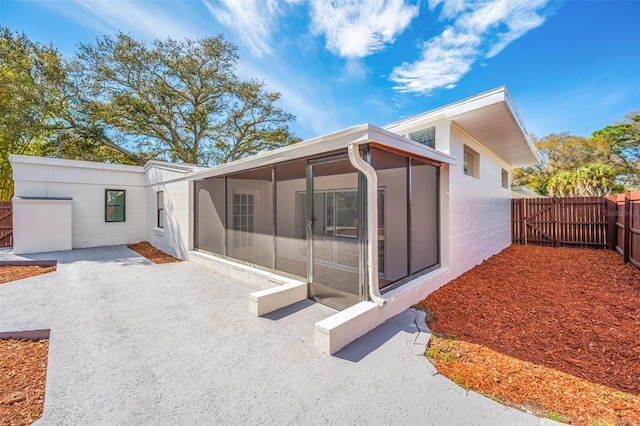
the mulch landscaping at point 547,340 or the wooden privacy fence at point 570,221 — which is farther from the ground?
the wooden privacy fence at point 570,221

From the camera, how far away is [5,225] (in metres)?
9.02

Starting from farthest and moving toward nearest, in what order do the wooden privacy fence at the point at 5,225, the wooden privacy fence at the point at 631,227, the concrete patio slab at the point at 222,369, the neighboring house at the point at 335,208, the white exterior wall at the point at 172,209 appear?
the wooden privacy fence at the point at 5,225 < the white exterior wall at the point at 172,209 < the wooden privacy fence at the point at 631,227 < the neighboring house at the point at 335,208 < the concrete patio slab at the point at 222,369

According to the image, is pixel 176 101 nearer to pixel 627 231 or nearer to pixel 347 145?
pixel 347 145

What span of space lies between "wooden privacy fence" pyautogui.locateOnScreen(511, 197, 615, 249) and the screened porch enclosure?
7.88 m

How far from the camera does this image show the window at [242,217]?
6.15 metres

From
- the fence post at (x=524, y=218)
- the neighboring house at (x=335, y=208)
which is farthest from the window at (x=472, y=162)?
the fence post at (x=524, y=218)

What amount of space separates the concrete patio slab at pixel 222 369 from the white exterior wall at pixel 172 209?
315 centimetres

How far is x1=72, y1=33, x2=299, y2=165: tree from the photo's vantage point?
44.6 ft

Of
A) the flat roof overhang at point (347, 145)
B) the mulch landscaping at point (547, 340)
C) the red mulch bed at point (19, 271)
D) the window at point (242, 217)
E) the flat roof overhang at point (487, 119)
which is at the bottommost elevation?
the mulch landscaping at point (547, 340)

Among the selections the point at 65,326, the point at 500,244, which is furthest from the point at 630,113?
the point at 65,326

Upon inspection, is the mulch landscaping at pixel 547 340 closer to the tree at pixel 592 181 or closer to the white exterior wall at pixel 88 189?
the tree at pixel 592 181

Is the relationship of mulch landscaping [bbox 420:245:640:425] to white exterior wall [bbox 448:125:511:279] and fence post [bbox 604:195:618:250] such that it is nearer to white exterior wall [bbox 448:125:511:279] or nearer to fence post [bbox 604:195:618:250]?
white exterior wall [bbox 448:125:511:279]

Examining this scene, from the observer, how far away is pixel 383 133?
127 inches

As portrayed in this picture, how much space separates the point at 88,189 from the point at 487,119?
1257cm
